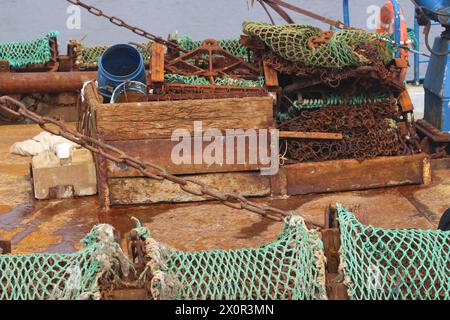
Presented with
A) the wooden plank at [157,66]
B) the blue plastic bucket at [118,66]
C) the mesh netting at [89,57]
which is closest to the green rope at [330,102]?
the wooden plank at [157,66]

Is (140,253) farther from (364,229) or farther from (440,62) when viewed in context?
(440,62)

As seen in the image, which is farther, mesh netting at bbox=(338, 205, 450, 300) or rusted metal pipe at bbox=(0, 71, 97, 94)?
rusted metal pipe at bbox=(0, 71, 97, 94)

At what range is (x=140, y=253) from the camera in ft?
13.6

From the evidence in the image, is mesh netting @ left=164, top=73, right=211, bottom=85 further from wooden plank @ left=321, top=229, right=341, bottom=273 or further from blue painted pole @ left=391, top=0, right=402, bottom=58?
wooden plank @ left=321, top=229, right=341, bottom=273

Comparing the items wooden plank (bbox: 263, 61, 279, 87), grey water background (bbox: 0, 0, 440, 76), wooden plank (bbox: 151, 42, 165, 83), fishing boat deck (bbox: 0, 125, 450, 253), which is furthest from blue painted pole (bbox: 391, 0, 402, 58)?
grey water background (bbox: 0, 0, 440, 76)

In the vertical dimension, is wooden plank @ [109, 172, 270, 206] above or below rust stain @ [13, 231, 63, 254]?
above

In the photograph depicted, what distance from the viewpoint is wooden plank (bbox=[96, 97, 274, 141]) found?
6609 millimetres

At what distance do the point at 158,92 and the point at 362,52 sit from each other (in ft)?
6.51

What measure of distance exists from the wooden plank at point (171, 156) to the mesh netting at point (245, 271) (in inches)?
103

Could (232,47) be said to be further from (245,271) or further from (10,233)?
(245,271)

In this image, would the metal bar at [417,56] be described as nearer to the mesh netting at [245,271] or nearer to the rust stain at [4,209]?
the rust stain at [4,209]

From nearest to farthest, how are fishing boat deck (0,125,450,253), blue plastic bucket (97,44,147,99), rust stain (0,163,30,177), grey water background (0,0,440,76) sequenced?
fishing boat deck (0,125,450,253) → blue plastic bucket (97,44,147,99) → rust stain (0,163,30,177) → grey water background (0,0,440,76)

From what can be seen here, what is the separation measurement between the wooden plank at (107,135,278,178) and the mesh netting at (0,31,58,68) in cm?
389
